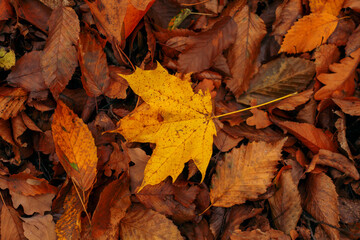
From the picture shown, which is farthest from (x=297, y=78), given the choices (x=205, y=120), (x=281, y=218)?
(x=281, y=218)

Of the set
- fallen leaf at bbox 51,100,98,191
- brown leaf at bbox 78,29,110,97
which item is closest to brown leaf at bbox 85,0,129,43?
brown leaf at bbox 78,29,110,97

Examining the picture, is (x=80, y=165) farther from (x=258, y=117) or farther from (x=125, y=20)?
(x=258, y=117)

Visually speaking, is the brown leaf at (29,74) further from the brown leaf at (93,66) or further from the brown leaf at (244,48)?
the brown leaf at (244,48)

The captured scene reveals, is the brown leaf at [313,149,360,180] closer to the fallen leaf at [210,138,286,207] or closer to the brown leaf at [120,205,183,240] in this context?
the fallen leaf at [210,138,286,207]

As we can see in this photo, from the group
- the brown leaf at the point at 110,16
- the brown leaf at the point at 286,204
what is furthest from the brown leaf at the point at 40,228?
the brown leaf at the point at 286,204

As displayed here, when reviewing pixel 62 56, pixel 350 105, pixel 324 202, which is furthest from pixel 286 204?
pixel 62 56
